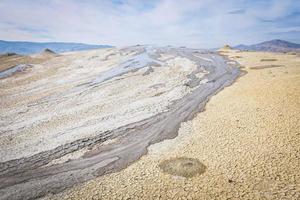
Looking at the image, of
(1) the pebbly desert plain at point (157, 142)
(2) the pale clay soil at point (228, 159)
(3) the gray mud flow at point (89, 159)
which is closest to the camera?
(2) the pale clay soil at point (228, 159)

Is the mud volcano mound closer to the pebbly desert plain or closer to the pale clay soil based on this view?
the pebbly desert plain

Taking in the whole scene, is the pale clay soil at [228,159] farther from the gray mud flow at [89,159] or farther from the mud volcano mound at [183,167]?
the gray mud flow at [89,159]

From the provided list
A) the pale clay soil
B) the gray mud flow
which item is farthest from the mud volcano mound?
the gray mud flow

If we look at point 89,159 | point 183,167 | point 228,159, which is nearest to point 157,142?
point 183,167

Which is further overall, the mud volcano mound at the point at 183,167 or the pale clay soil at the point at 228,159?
the mud volcano mound at the point at 183,167

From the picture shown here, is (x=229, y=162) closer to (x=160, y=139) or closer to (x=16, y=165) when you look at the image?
(x=160, y=139)

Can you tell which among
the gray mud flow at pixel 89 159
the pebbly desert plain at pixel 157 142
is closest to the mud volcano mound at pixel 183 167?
the pebbly desert plain at pixel 157 142
